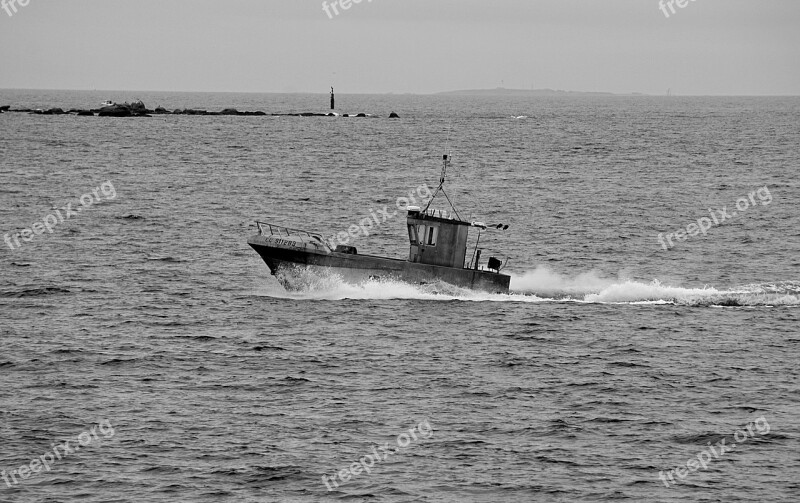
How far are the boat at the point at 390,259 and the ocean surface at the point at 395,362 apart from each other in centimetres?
55

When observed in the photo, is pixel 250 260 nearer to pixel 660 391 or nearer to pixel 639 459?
pixel 660 391

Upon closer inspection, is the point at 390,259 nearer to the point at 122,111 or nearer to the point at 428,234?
the point at 428,234

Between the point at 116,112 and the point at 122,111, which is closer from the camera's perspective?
the point at 122,111

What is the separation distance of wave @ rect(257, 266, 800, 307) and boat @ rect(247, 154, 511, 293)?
0.83ft

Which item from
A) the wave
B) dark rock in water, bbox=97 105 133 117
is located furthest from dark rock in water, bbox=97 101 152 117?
the wave

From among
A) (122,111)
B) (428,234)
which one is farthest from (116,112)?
(428,234)

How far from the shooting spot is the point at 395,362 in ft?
106

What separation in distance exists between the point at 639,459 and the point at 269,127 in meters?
150

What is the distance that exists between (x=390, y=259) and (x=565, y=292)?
319 inches

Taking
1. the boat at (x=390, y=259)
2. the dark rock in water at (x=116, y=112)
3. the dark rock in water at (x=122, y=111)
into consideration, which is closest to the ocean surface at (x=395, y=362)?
the boat at (x=390, y=259)

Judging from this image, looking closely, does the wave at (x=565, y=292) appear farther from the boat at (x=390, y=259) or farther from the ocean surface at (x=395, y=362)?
the boat at (x=390, y=259)

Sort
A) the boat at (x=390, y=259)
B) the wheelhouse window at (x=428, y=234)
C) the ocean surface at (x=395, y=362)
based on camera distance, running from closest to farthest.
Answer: the ocean surface at (x=395, y=362) < the boat at (x=390, y=259) < the wheelhouse window at (x=428, y=234)

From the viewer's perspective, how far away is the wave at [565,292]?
39.9m

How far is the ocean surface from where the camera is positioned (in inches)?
954
